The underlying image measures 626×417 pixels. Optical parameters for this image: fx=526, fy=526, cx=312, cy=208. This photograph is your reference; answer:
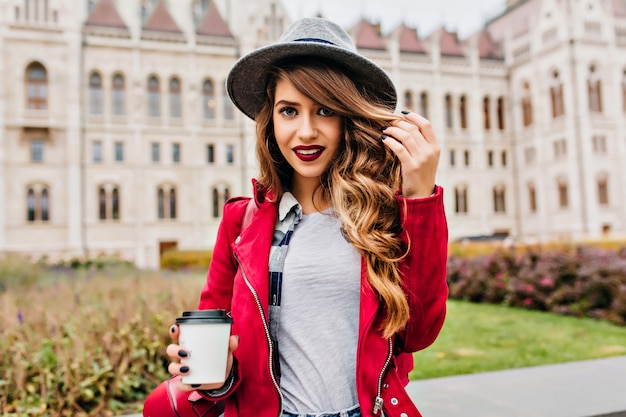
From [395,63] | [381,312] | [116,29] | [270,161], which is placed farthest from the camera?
[395,63]

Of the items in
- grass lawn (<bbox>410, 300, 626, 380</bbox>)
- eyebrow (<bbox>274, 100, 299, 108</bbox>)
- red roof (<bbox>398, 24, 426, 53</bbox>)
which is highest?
red roof (<bbox>398, 24, 426, 53</bbox>)

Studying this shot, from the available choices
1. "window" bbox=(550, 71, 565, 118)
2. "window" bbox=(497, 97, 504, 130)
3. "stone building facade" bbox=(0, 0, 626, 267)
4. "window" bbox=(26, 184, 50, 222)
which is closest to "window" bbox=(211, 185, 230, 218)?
"stone building facade" bbox=(0, 0, 626, 267)

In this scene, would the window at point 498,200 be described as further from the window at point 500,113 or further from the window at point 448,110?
the window at point 448,110

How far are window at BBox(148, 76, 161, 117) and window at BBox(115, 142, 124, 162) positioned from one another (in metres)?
2.48

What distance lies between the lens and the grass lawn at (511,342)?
5.51 meters

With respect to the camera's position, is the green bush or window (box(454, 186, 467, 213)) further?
window (box(454, 186, 467, 213))

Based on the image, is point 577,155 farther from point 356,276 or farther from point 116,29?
point 356,276

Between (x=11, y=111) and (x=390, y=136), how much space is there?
30.4 meters

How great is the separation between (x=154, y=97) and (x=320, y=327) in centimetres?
3057

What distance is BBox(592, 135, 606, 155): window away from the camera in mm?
31328

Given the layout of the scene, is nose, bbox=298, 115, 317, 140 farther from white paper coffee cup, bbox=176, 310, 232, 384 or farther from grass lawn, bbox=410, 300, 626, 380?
grass lawn, bbox=410, 300, 626, 380

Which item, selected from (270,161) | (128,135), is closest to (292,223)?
(270,161)

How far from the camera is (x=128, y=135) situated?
29094mm

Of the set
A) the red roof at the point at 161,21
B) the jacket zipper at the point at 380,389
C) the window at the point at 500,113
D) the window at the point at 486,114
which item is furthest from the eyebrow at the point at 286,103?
the window at the point at 500,113
